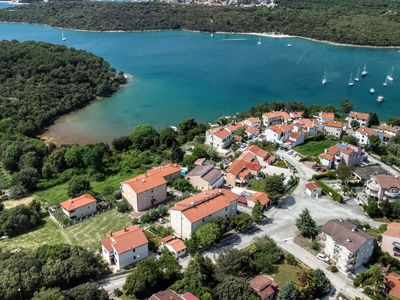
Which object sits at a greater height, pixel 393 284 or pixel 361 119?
pixel 361 119

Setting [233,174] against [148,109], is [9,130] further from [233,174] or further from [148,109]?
[233,174]

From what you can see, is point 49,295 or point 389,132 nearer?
point 49,295

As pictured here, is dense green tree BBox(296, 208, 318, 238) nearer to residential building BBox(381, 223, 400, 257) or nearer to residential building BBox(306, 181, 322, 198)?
residential building BBox(381, 223, 400, 257)

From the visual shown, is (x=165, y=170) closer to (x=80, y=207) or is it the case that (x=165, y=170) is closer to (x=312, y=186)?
(x=80, y=207)

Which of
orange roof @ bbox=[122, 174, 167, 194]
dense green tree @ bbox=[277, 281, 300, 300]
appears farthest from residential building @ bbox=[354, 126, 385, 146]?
dense green tree @ bbox=[277, 281, 300, 300]

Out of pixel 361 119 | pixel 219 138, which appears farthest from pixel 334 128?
pixel 219 138

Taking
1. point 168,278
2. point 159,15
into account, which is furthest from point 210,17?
point 168,278

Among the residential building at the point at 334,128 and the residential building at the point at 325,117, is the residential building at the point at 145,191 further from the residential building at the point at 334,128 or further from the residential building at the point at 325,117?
the residential building at the point at 325,117
